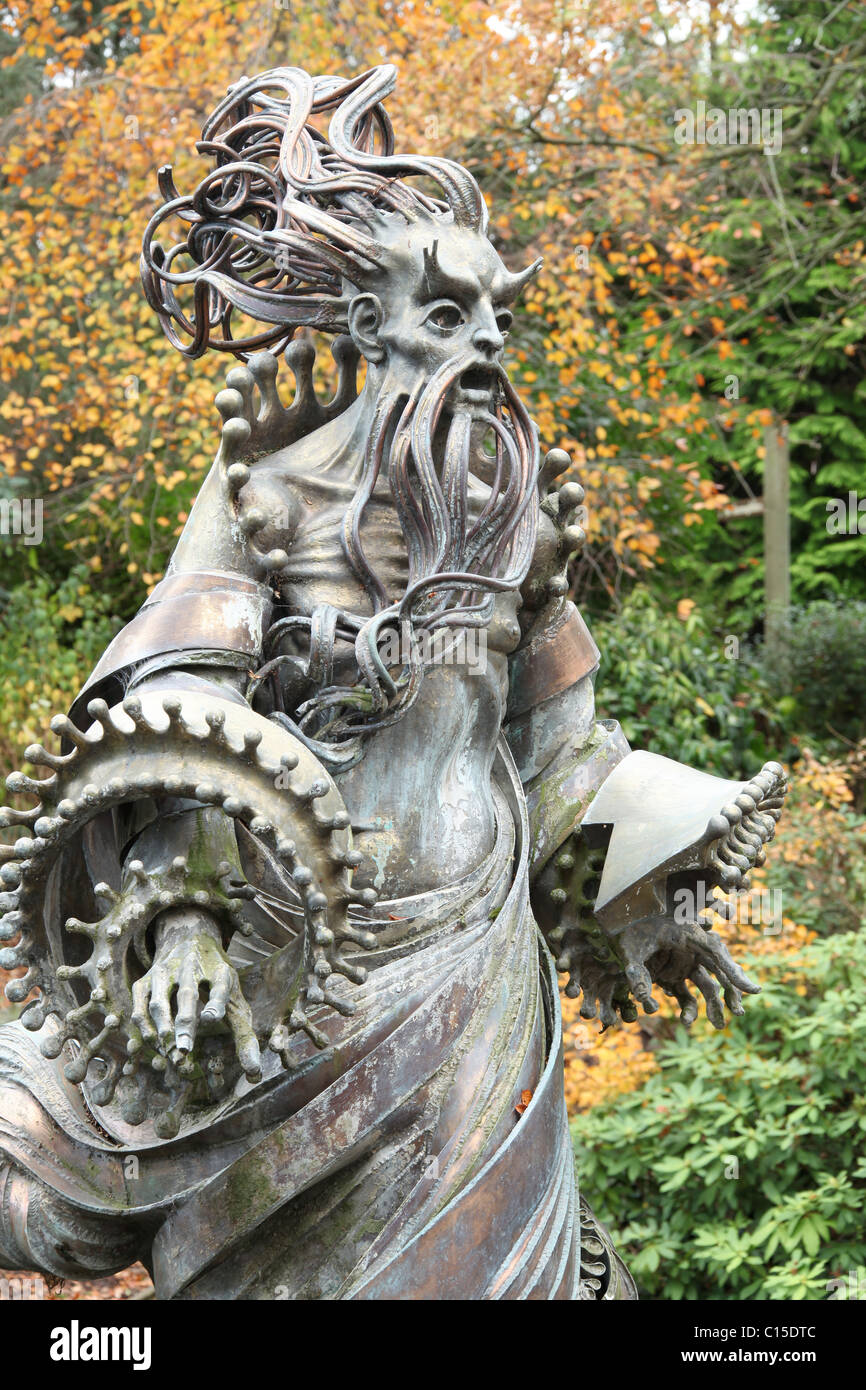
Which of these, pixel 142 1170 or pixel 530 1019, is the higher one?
pixel 530 1019

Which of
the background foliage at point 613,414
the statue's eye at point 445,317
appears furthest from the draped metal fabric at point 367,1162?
the background foliage at point 613,414

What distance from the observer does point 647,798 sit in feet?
9.66

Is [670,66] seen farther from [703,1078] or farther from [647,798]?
[647,798]

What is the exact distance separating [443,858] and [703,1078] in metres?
3.79

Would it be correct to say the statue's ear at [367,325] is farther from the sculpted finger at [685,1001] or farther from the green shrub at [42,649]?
the green shrub at [42,649]

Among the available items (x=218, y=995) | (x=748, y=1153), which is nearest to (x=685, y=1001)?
(x=218, y=995)

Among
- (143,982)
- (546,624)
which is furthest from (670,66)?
(143,982)

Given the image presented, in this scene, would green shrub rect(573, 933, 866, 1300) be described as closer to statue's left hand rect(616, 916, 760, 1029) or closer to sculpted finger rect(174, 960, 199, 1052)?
statue's left hand rect(616, 916, 760, 1029)

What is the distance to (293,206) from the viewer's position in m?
2.82

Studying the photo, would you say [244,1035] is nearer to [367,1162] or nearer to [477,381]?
[367,1162]

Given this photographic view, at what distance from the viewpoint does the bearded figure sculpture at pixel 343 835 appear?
239 centimetres

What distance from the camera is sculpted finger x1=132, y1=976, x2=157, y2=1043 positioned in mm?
2246

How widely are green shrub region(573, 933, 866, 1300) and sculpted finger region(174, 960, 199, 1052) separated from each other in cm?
382

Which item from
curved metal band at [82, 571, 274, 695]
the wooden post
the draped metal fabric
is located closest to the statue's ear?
curved metal band at [82, 571, 274, 695]
